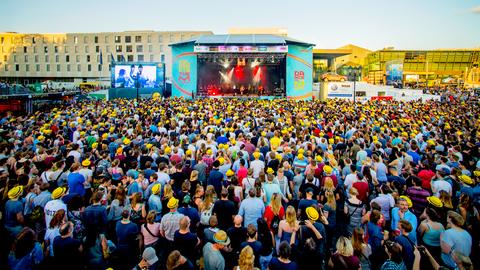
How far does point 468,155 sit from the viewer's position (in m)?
7.49

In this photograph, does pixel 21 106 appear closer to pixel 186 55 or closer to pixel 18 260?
pixel 186 55

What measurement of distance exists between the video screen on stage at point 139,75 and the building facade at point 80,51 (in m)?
34.5

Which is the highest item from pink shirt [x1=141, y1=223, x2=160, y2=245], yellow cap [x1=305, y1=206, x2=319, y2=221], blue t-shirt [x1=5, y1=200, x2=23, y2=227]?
yellow cap [x1=305, y1=206, x2=319, y2=221]

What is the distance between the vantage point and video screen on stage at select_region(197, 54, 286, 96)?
31.9m

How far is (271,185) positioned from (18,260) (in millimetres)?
3835

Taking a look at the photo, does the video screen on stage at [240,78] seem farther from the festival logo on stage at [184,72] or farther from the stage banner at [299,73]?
the festival logo on stage at [184,72]

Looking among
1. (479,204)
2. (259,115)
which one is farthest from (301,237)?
(259,115)

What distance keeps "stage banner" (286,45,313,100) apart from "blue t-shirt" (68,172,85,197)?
1022 inches

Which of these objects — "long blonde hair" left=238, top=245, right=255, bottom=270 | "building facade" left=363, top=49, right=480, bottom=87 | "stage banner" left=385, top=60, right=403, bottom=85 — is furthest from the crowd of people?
"building facade" left=363, top=49, right=480, bottom=87

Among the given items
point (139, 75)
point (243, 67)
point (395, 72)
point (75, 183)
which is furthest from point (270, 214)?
point (395, 72)

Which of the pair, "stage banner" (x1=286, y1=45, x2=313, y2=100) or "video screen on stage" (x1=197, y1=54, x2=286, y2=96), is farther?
"video screen on stage" (x1=197, y1=54, x2=286, y2=96)

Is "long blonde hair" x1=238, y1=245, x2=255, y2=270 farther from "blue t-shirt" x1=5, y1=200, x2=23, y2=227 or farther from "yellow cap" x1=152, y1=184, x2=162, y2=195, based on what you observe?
"blue t-shirt" x1=5, y1=200, x2=23, y2=227

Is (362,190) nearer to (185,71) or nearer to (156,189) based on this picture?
(156,189)

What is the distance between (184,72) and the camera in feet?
97.1
